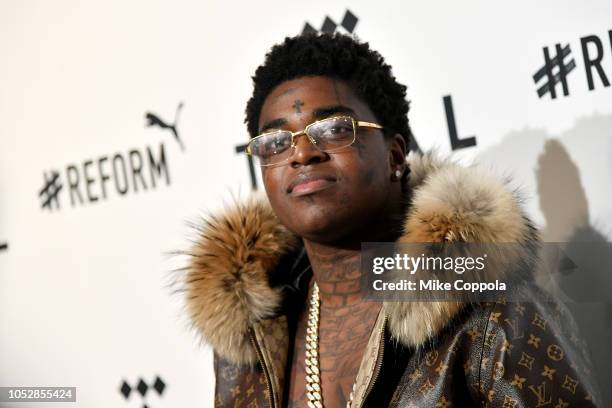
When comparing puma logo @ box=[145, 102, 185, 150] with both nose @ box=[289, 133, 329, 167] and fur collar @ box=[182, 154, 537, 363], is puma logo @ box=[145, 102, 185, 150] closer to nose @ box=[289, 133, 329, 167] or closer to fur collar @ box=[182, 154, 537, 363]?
fur collar @ box=[182, 154, 537, 363]

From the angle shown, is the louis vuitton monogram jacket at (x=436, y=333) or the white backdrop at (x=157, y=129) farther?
the white backdrop at (x=157, y=129)

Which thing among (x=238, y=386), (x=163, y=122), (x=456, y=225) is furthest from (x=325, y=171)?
(x=163, y=122)

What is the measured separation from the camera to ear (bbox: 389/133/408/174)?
1398 mm

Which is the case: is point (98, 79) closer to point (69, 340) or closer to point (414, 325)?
point (69, 340)

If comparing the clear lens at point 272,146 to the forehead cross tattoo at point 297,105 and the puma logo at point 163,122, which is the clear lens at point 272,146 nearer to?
the forehead cross tattoo at point 297,105

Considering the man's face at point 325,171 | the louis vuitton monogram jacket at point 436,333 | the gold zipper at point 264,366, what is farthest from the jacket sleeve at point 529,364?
the gold zipper at point 264,366

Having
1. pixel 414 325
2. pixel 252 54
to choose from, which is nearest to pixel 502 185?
pixel 414 325

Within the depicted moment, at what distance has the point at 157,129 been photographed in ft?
7.15

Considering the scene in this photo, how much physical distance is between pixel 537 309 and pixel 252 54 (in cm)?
113

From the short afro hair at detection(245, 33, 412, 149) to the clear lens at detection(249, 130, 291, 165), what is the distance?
0.38 ft

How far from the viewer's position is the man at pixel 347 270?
1.14m

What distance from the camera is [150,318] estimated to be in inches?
86.7

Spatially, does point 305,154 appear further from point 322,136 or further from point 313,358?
point 313,358

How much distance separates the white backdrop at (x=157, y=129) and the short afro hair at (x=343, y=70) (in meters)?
0.32
